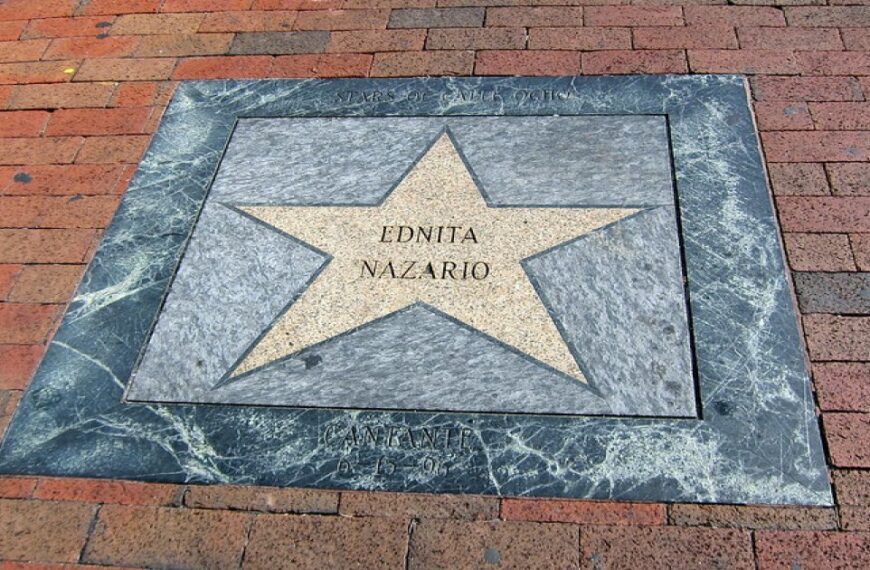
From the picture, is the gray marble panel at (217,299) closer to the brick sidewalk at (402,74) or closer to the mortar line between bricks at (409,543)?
the brick sidewalk at (402,74)

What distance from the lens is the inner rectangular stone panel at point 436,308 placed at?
2520 mm

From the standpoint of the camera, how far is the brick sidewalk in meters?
2.25

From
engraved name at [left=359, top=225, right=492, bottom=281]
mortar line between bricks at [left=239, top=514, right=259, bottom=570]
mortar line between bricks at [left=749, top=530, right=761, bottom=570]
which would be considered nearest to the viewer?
mortar line between bricks at [left=749, top=530, right=761, bottom=570]

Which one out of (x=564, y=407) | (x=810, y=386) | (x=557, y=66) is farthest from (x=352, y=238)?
(x=810, y=386)

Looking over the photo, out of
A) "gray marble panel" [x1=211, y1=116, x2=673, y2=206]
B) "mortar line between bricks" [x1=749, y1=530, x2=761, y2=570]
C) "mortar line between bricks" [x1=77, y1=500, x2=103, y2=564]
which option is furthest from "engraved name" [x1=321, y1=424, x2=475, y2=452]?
"gray marble panel" [x1=211, y1=116, x2=673, y2=206]

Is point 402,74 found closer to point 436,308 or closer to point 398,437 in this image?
point 436,308

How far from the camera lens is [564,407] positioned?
245cm

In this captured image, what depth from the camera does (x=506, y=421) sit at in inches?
96.3

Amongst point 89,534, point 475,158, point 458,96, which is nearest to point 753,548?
point 475,158

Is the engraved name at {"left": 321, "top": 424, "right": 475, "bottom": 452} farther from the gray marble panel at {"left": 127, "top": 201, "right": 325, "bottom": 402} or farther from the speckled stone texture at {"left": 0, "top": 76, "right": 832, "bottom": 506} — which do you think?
the gray marble panel at {"left": 127, "top": 201, "right": 325, "bottom": 402}

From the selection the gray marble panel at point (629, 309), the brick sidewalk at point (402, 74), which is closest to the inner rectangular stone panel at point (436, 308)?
the gray marble panel at point (629, 309)

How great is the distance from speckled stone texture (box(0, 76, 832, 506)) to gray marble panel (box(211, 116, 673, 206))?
0.14m

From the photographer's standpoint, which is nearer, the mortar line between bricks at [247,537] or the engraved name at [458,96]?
the mortar line between bricks at [247,537]

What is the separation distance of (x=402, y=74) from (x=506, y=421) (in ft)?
5.72
